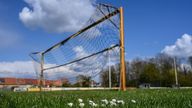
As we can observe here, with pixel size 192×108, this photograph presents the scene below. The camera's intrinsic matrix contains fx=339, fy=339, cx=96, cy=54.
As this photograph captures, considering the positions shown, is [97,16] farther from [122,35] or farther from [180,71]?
[180,71]

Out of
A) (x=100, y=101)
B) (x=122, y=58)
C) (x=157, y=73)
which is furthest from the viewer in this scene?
(x=157, y=73)

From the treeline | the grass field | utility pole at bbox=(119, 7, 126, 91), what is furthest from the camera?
the treeline

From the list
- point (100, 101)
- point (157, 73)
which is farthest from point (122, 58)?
point (157, 73)

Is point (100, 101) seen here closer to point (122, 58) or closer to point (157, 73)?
point (122, 58)

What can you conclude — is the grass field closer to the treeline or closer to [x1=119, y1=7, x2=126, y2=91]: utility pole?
[x1=119, y1=7, x2=126, y2=91]: utility pole

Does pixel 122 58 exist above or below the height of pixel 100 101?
above

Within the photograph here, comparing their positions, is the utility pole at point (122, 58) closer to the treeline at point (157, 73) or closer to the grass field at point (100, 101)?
the grass field at point (100, 101)

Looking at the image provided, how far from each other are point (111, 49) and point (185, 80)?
69.2 meters

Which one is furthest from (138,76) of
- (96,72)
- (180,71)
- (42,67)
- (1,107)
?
(1,107)

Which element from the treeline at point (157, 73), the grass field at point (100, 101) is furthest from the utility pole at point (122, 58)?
the treeline at point (157, 73)

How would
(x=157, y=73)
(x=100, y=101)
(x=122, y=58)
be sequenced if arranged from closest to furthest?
(x=100, y=101), (x=122, y=58), (x=157, y=73)

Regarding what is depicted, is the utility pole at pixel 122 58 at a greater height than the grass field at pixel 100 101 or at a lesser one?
greater

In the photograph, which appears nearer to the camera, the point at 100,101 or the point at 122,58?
the point at 100,101

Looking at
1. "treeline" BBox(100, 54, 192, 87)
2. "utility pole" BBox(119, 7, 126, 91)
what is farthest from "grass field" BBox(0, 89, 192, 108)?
"treeline" BBox(100, 54, 192, 87)
